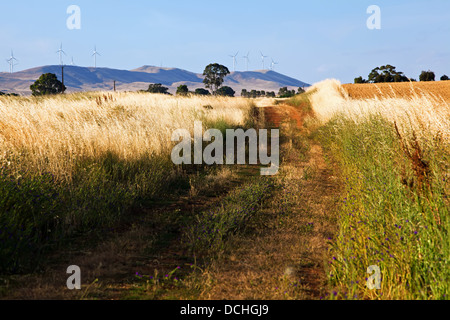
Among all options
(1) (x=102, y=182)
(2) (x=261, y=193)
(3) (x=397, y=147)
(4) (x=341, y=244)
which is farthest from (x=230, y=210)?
(3) (x=397, y=147)

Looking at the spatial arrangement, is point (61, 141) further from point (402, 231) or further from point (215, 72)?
point (215, 72)

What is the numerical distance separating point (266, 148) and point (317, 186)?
4513 mm

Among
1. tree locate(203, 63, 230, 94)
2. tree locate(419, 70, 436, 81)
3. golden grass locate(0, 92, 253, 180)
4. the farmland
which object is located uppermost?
tree locate(203, 63, 230, 94)

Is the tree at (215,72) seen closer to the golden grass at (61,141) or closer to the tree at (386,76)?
the tree at (386,76)

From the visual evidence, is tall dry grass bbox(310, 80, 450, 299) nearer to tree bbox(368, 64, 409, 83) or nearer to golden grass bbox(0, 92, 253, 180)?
golden grass bbox(0, 92, 253, 180)

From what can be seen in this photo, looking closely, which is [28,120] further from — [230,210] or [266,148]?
[266,148]

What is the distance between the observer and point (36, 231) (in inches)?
162

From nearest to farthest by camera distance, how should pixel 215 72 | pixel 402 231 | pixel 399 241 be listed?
1. pixel 399 241
2. pixel 402 231
3. pixel 215 72

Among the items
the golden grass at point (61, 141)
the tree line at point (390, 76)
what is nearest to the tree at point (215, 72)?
the tree line at point (390, 76)

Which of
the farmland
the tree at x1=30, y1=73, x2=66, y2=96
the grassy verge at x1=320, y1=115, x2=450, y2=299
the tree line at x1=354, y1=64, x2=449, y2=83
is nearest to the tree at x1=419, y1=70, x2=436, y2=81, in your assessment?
the tree line at x1=354, y1=64, x2=449, y2=83

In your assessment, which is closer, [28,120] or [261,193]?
[261,193]

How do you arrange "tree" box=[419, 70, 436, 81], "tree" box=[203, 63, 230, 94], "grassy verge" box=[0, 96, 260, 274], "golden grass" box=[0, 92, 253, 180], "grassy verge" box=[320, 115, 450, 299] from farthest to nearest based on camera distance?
"tree" box=[203, 63, 230, 94], "tree" box=[419, 70, 436, 81], "golden grass" box=[0, 92, 253, 180], "grassy verge" box=[0, 96, 260, 274], "grassy verge" box=[320, 115, 450, 299]

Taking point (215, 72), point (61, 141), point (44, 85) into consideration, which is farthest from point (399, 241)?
point (215, 72)

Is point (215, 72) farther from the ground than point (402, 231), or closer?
farther from the ground
